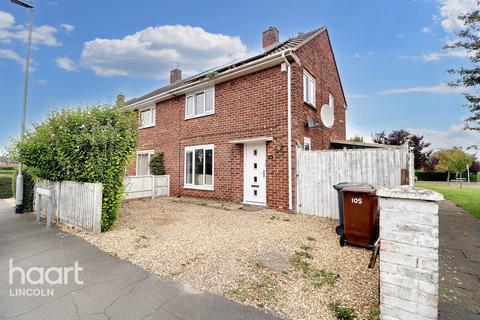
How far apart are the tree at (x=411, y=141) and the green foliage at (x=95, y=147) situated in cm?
2931

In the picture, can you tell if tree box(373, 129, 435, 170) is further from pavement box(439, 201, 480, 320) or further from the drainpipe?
the drainpipe

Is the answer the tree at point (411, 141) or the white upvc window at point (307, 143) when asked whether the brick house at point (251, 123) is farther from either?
the tree at point (411, 141)

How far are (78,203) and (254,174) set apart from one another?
19.5 ft

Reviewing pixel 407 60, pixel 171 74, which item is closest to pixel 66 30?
pixel 171 74

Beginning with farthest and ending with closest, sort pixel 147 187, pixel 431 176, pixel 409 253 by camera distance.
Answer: pixel 431 176 → pixel 147 187 → pixel 409 253

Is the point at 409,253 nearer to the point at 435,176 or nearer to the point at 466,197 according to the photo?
the point at 466,197

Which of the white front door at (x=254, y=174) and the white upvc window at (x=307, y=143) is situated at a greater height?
the white upvc window at (x=307, y=143)

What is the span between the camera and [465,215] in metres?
8.73

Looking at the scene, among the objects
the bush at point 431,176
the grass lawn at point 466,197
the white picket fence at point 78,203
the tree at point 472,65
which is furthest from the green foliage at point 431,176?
the white picket fence at point 78,203

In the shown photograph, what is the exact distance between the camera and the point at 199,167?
11.4 metres

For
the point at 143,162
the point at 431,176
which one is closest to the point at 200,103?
the point at 143,162

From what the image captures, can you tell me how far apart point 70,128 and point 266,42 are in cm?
1056

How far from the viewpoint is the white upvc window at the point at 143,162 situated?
48.1ft

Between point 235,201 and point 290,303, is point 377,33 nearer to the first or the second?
point 235,201
